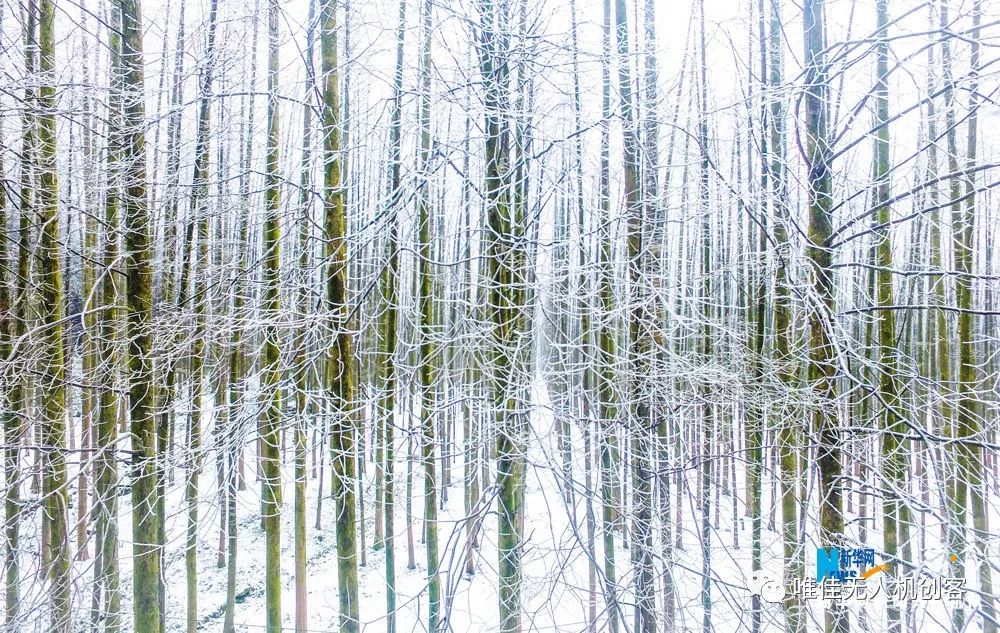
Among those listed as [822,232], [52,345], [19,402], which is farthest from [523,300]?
[19,402]

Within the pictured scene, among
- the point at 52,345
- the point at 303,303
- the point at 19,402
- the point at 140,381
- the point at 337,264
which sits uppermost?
the point at 337,264

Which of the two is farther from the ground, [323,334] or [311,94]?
[311,94]

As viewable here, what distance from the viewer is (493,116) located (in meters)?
2.34

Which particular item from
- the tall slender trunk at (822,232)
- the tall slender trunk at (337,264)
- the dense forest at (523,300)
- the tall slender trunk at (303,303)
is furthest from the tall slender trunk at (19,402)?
the tall slender trunk at (822,232)

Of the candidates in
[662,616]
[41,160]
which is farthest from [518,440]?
[41,160]

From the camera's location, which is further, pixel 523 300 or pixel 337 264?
pixel 337 264

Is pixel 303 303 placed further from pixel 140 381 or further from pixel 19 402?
pixel 19 402

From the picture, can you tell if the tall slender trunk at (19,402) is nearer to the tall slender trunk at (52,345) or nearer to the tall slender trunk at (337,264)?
the tall slender trunk at (52,345)

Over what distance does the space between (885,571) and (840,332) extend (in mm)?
1037

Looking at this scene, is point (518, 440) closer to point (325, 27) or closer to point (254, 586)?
point (325, 27)

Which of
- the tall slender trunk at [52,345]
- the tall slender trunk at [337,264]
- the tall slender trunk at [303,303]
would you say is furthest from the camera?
the tall slender trunk at [337,264]

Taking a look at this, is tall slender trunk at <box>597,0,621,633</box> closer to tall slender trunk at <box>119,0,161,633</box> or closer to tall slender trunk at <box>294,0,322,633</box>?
tall slender trunk at <box>294,0,322,633</box>

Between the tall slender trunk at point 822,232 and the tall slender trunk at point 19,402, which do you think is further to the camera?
the tall slender trunk at point 19,402

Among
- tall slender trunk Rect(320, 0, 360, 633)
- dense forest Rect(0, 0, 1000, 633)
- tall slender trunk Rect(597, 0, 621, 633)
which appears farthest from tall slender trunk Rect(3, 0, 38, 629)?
tall slender trunk Rect(597, 0, 621, 633)
